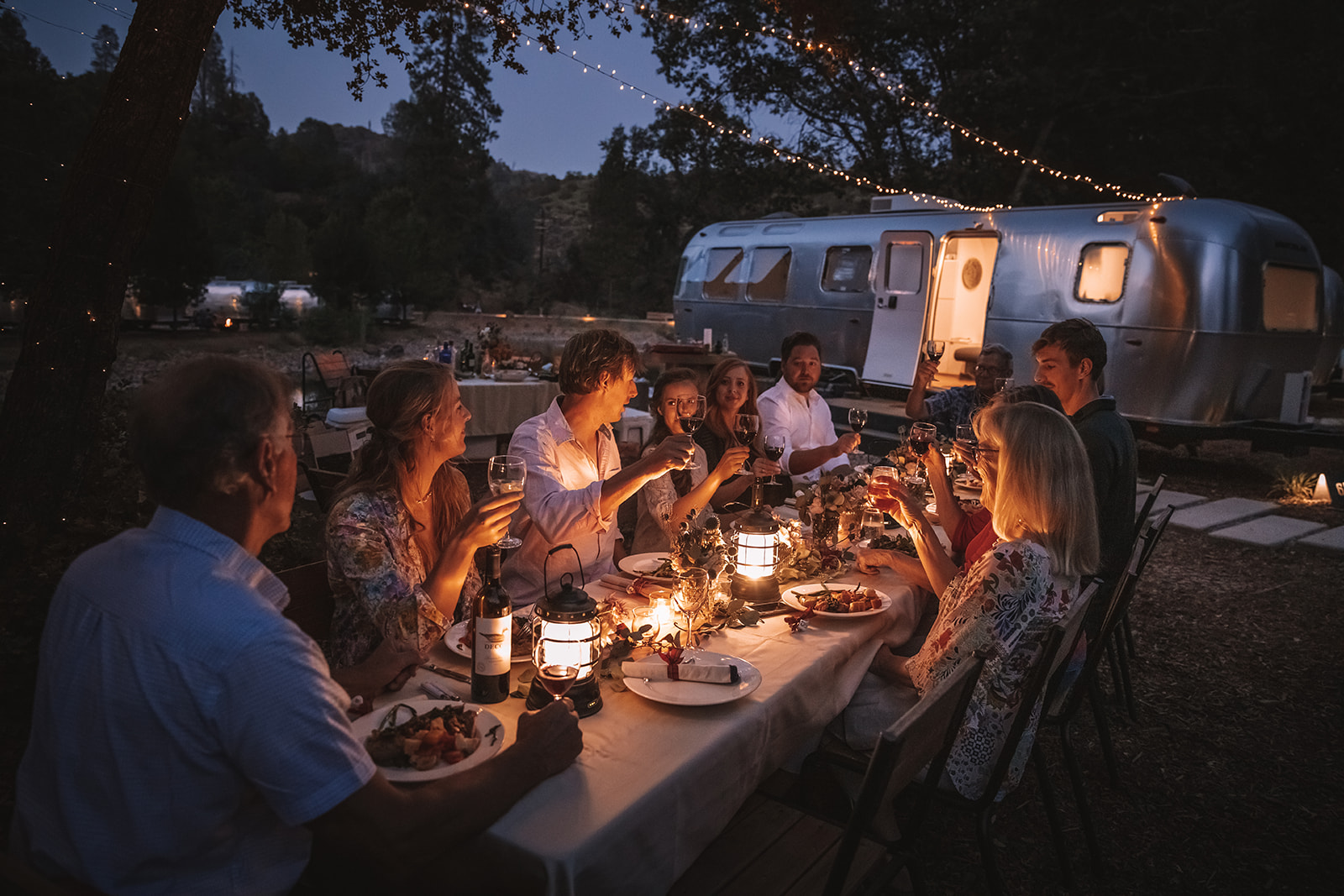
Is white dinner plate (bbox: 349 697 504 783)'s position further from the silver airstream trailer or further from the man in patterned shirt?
the silver airstream trailer

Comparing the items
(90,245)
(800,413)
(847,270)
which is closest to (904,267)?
(847,270)

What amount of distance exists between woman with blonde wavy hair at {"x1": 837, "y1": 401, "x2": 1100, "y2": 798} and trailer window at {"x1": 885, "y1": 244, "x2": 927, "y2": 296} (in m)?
9.80

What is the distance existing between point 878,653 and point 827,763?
44 cm

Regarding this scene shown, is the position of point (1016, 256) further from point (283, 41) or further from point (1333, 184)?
point (1333, 184)

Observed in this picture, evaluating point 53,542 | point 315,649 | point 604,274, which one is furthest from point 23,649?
point 604,274

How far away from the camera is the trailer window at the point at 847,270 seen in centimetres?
1266

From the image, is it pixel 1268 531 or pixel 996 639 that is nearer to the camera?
pixel 996 639

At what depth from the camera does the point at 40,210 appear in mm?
15297

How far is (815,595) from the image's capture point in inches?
121

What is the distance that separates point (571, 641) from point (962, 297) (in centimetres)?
1435

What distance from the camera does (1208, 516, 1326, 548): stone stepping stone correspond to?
7566mm

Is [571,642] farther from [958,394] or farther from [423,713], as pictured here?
[958,394]

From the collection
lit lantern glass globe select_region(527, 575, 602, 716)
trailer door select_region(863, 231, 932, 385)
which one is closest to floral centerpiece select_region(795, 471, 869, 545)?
lit lantern glass globe select_region(527, 575, 602, 716)

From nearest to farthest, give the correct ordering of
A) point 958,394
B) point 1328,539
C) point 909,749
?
point 909,749
point 958,394
point 1328,539
